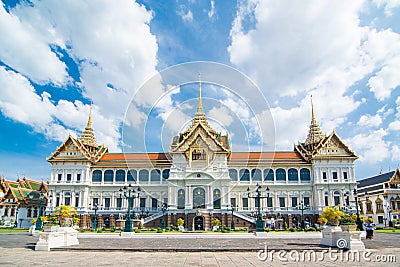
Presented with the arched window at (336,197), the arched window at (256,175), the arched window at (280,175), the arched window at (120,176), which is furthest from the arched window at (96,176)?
the arched window at (336,197)

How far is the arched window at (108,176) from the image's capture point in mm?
53000

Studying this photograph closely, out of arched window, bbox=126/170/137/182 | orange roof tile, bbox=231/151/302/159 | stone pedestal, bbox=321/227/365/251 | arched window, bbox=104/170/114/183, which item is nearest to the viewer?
stone pedestal, bbox=321/227/365/251

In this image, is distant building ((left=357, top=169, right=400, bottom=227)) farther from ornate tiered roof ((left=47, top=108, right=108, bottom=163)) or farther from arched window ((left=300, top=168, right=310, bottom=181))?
ornate tiered roof ((left=47, top=108, right=108, bottom=163))

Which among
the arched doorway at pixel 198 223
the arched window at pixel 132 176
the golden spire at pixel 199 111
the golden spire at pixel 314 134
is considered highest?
the golden spire at pixel 199 111

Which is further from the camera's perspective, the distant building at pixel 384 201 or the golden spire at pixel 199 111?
the golden spire at pixel 199 111

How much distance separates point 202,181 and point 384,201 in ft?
120

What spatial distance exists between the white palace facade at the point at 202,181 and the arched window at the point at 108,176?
167 millimetres

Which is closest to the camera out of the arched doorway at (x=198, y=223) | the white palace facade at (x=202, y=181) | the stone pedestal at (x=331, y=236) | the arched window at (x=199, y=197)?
the stone pedestal at (x=331, y=236)

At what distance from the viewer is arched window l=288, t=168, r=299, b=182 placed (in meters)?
52.0

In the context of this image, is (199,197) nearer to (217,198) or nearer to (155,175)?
(217,198)

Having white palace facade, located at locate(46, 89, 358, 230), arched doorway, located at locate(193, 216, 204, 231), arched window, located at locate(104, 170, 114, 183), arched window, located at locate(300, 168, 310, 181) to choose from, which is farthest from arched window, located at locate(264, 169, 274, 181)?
arched window, located at locate(104, 170, 114, 183)

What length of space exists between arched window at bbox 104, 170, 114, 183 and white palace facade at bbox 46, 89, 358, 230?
0.17 m

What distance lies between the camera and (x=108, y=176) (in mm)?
53188

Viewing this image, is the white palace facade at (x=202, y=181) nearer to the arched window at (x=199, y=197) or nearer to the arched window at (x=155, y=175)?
the arched window at (x=155, y=175)
